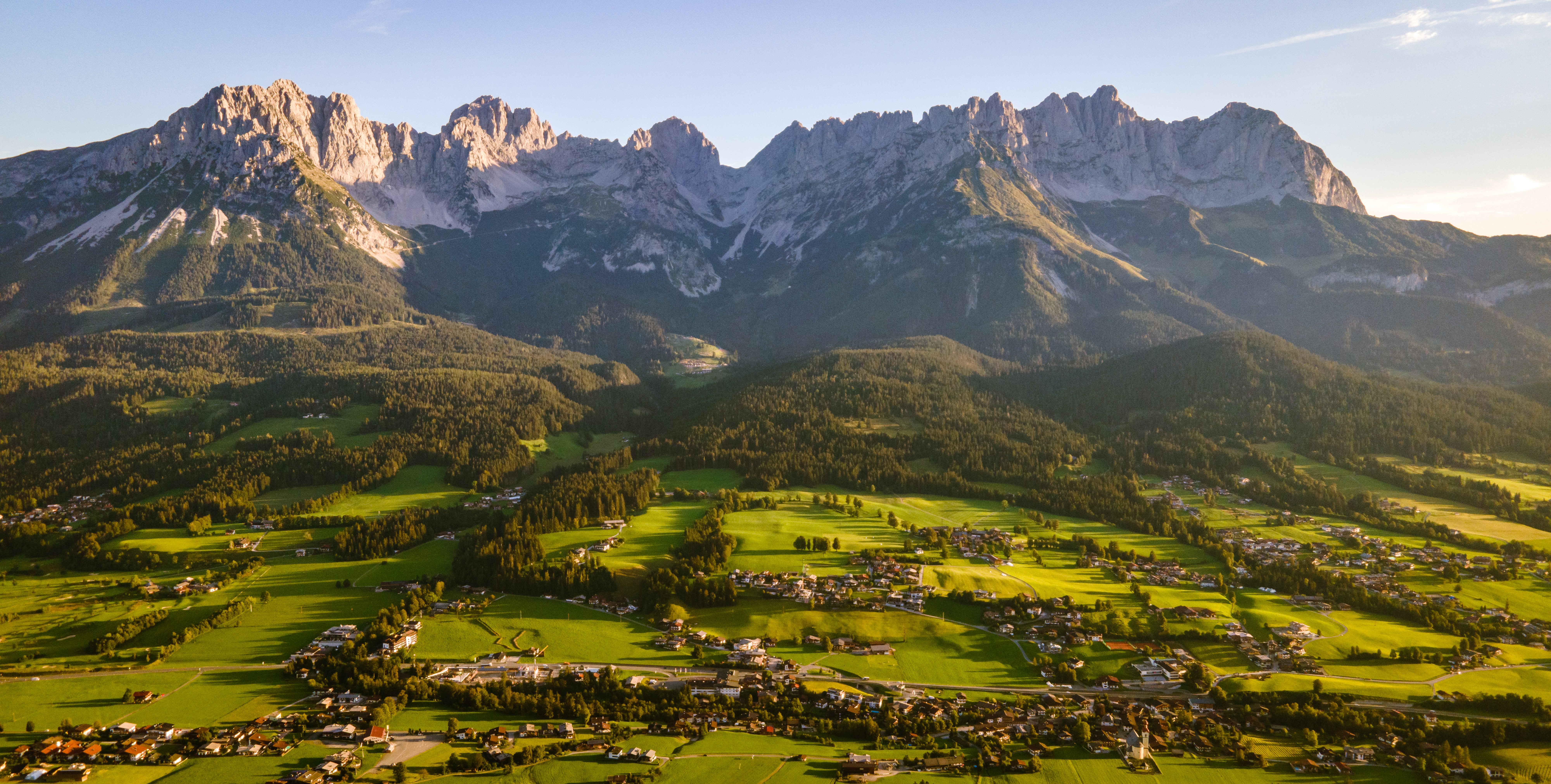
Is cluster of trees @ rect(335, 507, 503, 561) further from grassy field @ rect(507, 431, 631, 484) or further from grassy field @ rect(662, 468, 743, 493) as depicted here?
grassy field @ rect(662, 468, 743, 493)

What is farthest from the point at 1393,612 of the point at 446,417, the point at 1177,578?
the point at 446,417

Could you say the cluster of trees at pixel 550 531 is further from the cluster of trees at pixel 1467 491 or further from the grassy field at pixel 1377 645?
the cluster of trees at pixel 1467 491

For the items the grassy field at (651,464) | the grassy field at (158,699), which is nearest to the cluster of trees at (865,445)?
the grassy field at (651,464)

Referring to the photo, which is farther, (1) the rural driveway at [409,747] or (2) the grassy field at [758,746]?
(2) the grassy field at [758,746]

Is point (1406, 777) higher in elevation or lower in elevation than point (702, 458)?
lower

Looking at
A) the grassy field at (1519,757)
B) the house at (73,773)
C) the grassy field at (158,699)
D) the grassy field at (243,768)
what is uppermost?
the grassy field at (158,699)

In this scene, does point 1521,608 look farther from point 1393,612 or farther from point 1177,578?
point 1177,578
